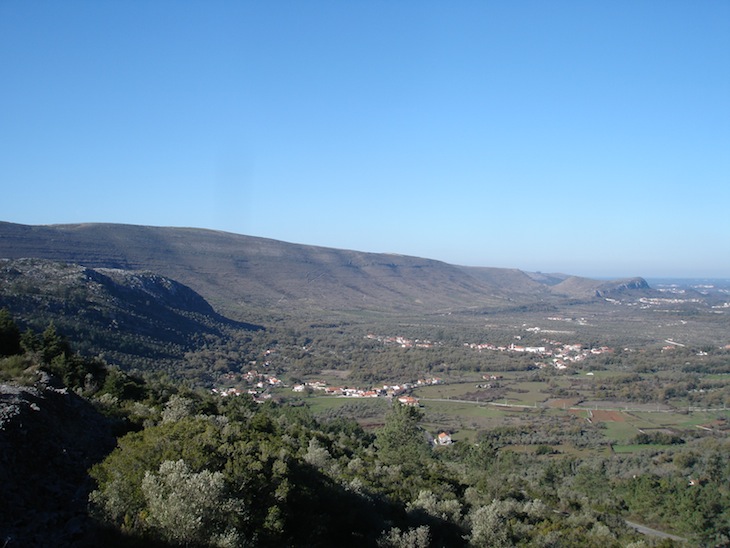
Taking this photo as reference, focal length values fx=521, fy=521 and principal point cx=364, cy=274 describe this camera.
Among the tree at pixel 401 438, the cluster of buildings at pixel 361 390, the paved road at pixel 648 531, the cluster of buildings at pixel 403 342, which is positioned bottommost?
the cluster of buildings at pixel 361 390

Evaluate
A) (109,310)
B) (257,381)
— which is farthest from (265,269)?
(257,381)

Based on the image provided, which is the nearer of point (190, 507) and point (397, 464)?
point (190, 507)

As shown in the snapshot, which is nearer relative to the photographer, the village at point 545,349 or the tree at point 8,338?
the tree at point 8,338

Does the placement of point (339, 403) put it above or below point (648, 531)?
below

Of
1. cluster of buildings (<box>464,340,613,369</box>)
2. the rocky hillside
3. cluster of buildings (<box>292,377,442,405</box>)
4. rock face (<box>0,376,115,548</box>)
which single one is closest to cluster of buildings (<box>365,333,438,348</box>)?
cluster of buildings (<box>464,340,613,369</box>)

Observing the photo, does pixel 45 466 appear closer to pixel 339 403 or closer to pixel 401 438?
pixel 401 438

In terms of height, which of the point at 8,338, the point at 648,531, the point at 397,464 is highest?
the point at 8,338

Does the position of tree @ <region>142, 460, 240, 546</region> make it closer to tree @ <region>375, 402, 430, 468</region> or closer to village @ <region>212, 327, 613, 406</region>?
tree @ <region>375, 402, 430, 468</region>

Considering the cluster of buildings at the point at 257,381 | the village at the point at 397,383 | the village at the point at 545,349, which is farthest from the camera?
the village at the point at 545,349

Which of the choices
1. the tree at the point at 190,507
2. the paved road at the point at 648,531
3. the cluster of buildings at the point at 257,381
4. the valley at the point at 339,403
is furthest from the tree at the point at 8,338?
the cluster of buildings at the point at 257,381

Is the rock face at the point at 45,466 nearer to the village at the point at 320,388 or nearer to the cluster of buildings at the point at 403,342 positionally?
the village at the point at 320,388
